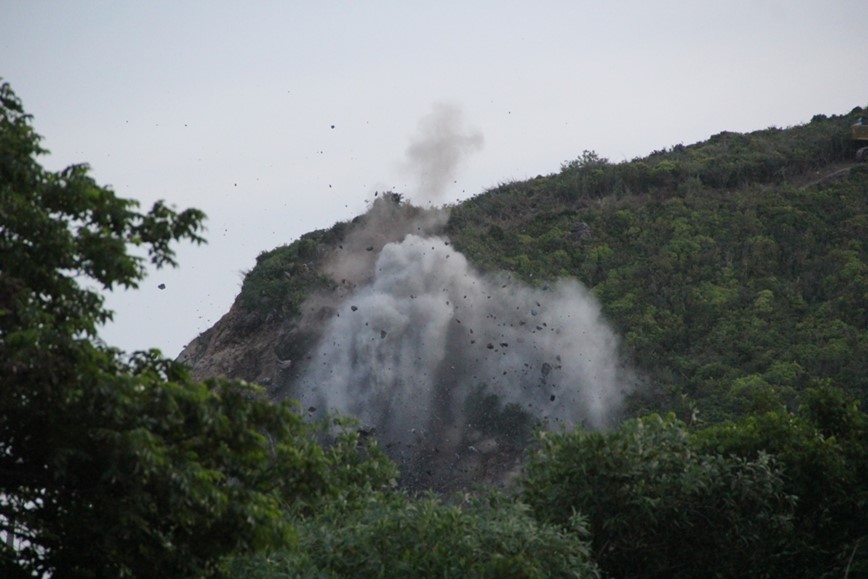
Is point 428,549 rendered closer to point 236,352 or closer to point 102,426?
point 102,426

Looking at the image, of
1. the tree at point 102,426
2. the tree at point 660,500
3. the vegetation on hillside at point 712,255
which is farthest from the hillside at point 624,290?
the tree at point 102,426

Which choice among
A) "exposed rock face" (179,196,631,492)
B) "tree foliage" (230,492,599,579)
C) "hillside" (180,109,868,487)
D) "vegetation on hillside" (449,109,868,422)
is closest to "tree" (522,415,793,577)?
"tree foliage" (230,492,599,579)

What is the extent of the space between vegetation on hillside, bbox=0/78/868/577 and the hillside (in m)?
0.22

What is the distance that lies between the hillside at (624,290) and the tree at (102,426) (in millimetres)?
19206

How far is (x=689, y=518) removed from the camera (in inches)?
717

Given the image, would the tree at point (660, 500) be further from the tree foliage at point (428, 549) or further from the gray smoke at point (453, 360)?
the gray smoke at point (453, 360)

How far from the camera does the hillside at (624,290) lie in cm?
3350

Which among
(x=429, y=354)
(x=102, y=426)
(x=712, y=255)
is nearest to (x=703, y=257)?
(x=712, y=255)

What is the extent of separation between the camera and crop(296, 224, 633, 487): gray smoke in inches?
1320

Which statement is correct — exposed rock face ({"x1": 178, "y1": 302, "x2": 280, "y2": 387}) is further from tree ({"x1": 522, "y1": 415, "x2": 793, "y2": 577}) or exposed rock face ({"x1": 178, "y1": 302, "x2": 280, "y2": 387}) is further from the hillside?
tree ({"x1": 522, "y1": 415, "x2": 793, "y2": 577})

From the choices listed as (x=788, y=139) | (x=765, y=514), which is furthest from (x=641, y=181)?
(x=765, y=514)

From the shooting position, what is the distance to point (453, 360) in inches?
1430

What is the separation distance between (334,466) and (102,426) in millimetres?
8310

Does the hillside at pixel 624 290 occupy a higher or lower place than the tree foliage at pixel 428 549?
higher
